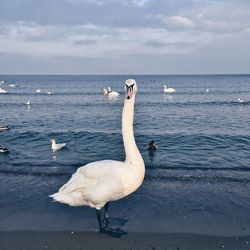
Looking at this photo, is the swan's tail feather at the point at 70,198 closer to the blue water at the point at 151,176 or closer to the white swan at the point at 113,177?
the white swan at the point at 113,177

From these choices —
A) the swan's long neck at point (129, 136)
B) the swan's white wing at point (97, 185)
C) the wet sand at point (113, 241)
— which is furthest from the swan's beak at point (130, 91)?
the wet sand at point (113, 241)

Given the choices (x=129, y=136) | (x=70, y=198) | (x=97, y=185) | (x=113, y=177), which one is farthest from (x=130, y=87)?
(x=70, y=198)

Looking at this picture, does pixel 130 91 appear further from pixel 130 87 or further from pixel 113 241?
pixel 113 241

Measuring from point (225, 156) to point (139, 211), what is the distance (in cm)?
883

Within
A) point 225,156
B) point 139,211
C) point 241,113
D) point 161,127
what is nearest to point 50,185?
point 139,211

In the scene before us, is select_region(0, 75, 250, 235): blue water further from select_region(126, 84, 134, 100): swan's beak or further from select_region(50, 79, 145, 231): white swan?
select_region(126, 84, 134, 100): swan's beak

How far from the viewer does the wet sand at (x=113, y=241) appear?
26.2 feet

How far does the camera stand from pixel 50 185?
42.7ft

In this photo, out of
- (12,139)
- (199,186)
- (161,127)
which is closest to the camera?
(199,186)

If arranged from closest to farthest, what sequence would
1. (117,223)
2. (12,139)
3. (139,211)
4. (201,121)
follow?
(117,223) → (139,211) → (12,139) → (201,121)

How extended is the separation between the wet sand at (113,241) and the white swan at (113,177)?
2.62ft

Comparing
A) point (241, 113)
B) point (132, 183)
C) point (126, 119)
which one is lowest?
point (241, 113)

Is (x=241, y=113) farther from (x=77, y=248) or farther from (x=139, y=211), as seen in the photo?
(x=77, y=248)

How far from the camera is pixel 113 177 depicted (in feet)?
25.4
